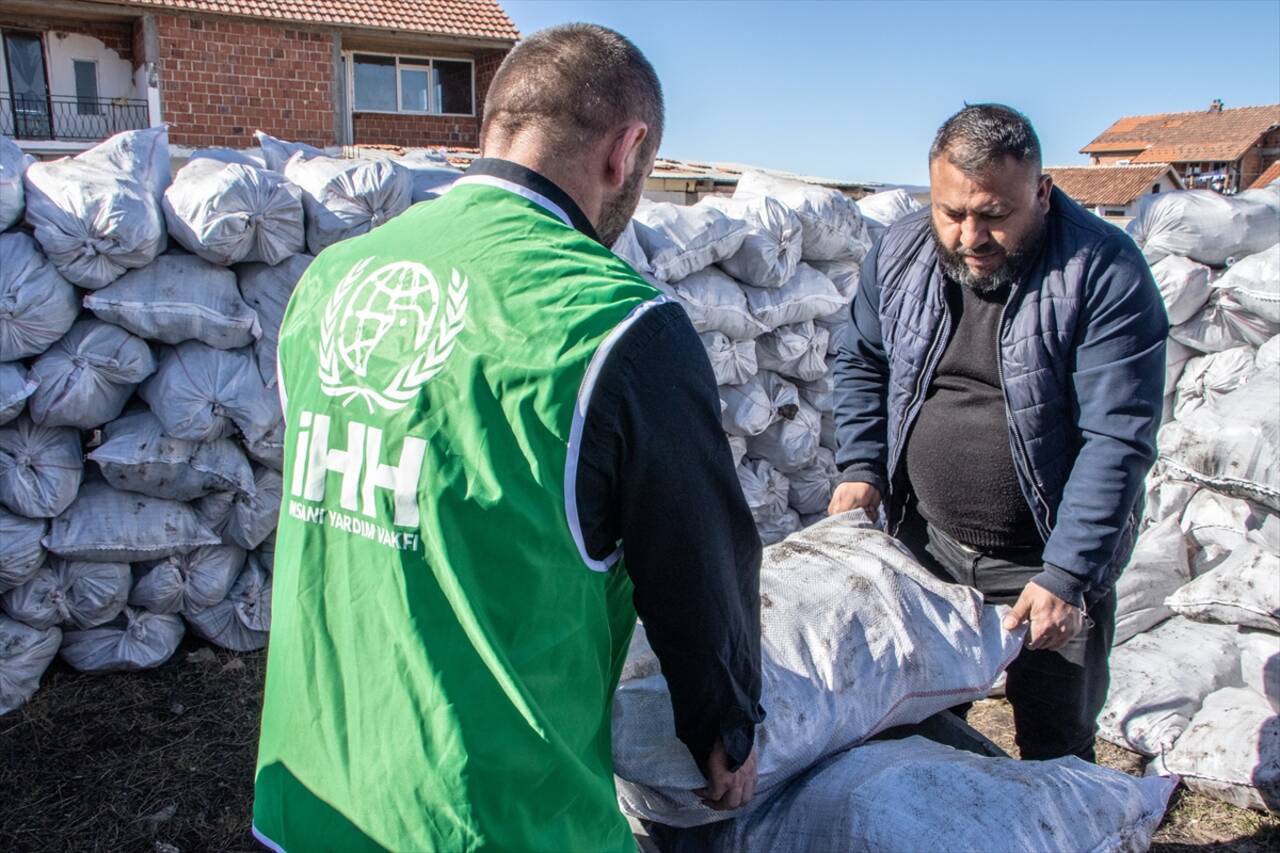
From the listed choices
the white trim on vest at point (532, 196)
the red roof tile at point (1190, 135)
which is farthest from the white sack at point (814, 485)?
the red roof tile at point (1190, 135)

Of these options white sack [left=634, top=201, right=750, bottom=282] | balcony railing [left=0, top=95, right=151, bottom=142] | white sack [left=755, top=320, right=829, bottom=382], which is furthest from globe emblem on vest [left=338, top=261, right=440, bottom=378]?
balcony railing [left=0, top=95, right=151, bottom=142]

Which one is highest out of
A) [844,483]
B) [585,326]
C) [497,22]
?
[497,22]

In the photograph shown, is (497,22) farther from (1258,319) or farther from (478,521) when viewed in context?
(478,521)

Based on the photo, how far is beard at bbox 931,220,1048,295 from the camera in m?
2.08

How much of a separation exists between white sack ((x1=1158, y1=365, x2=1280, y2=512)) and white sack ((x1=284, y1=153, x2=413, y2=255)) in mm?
3036

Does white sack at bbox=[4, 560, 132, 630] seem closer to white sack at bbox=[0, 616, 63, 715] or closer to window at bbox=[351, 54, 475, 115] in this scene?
white sack at bbox=[0, 616, 63, 715]

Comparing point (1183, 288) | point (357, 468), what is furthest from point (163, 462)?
point (1183, 288)

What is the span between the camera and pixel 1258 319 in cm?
396

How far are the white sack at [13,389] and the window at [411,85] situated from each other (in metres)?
13.8

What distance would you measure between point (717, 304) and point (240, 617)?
7.94 feet

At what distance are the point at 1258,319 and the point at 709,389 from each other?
374 centimetres

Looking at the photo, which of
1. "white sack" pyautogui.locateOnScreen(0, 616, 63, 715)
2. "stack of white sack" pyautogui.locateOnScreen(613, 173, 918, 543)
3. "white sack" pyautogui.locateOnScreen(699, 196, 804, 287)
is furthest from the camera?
"white sack" pyautogui.locateOnScreen(699, 196, 804, 287)

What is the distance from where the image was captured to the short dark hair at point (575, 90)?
4.19 feet

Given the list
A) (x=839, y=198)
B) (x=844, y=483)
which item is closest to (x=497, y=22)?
(x=839, y=198)
